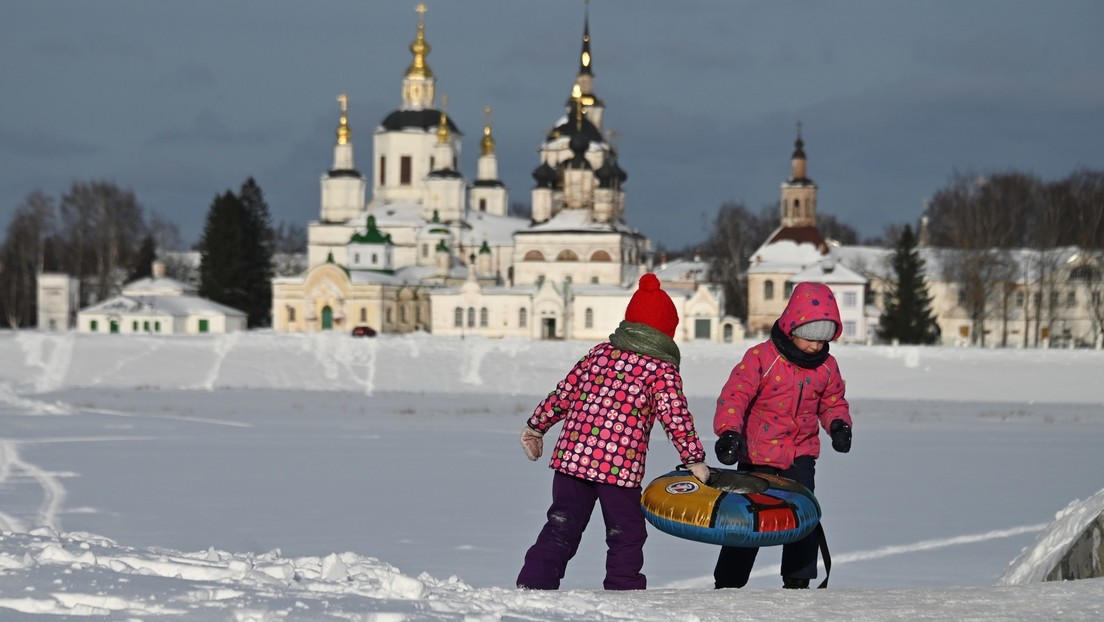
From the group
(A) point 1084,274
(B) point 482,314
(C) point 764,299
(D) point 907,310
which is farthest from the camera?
(C) point 764,299

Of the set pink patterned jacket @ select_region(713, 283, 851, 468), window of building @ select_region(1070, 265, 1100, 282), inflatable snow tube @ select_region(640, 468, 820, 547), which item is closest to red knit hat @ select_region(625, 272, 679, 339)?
pink patterned jacket @ select_region(713, 283, 851, 468)

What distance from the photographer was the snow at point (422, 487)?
520cm

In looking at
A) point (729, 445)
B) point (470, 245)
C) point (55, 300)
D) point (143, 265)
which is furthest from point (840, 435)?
point (143, 265)

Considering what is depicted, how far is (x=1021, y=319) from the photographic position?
6116cm

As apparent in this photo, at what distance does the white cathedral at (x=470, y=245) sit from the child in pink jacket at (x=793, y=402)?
48111mm

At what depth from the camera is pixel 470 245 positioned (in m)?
69.1

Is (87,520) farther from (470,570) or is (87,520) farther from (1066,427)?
(1066,427)

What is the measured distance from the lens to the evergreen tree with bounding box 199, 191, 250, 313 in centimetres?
6750

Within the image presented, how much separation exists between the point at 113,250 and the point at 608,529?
70.2 m

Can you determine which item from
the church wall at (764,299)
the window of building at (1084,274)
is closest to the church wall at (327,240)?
the church wall at (764,299)

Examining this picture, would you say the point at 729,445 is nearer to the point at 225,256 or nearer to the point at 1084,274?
the point at 1084,274

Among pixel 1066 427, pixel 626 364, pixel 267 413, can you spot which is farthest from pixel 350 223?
pixel 626 364

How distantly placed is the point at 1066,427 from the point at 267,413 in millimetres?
15241

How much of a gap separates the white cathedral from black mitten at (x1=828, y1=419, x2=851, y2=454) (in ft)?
158
